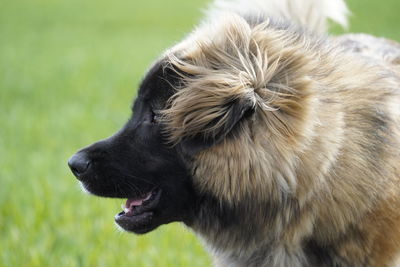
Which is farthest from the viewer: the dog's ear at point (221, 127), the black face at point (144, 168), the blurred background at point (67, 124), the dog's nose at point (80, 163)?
the blurred background at point (67, 124)

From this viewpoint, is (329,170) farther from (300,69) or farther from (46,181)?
(46,181)

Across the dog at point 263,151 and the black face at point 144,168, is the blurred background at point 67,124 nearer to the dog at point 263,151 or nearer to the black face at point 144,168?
the black face at point 144,168

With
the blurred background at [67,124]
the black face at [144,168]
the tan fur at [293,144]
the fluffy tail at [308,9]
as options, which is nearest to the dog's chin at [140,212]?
the black face at [144,168]

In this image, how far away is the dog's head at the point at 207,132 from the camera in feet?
8.71

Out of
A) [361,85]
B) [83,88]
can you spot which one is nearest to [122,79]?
[83,88]

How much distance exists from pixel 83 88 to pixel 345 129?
8.97 m

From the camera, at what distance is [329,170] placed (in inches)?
107

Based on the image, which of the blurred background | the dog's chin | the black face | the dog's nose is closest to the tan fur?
the black face

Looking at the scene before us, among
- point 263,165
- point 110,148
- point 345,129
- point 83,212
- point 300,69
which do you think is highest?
point 300,69

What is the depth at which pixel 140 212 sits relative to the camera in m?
3.03

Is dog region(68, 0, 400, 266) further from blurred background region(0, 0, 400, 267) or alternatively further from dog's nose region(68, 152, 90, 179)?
blurred background region(0, 0, 400, 267)

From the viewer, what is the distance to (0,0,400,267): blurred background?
15.0 feet

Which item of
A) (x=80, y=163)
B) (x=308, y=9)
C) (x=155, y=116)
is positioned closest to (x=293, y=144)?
(x=155, y=116)

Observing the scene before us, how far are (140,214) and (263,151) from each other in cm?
78
